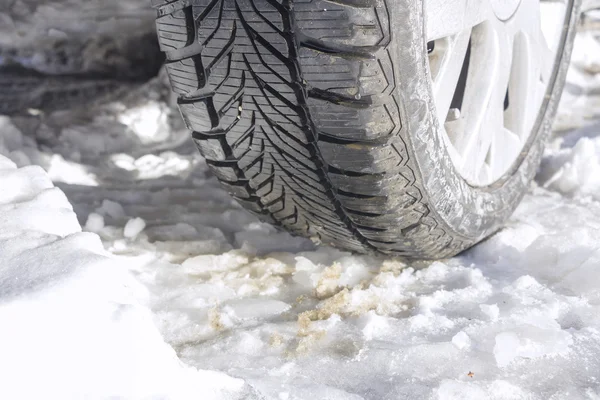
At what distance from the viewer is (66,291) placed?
1.02 meters

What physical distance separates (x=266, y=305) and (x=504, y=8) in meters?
0.89

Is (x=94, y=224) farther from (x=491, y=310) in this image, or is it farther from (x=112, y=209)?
(x=491, y=310)

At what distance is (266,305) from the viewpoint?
4.64 feet

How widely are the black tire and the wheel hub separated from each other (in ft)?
1.31

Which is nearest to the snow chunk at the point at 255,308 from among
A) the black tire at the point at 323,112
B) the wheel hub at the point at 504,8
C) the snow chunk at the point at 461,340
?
the black tire at the point at 323,112

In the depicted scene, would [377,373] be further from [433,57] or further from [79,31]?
[79,31]

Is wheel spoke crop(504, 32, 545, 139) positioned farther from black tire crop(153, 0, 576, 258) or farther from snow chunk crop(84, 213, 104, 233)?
snow chunk crop(84, 213, 104, 233)

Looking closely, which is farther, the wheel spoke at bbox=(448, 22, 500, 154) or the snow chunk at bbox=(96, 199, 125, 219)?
the snow chunk at bbox=(96, 199, 125, 219)

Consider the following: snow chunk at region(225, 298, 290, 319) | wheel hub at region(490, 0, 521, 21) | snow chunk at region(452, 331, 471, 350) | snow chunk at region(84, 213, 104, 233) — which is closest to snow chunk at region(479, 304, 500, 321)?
snow chunk at region(452, 331, 471, 350)

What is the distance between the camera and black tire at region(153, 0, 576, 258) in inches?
42.0

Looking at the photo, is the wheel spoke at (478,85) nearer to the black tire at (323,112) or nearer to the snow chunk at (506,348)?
the black tire at (323,112)

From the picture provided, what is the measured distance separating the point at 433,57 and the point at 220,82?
1.53 ft

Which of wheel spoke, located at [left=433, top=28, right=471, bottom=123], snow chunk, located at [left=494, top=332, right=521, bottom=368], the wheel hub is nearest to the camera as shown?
snow chunk, located at [left=494, top=332, right=521, bottom=368]

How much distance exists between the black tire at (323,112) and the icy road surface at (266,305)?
183mm
